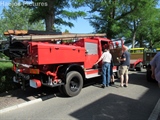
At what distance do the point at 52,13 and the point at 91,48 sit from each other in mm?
4489

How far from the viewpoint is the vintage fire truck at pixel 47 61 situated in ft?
18.0

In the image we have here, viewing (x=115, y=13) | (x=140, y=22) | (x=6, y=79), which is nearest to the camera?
(x=6, y=79)

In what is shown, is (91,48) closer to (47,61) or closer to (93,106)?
(47,61)

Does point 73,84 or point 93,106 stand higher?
point 73,84

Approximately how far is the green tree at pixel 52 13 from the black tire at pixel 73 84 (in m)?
5.15

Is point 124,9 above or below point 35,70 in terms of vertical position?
above

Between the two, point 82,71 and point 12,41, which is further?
point 82,71

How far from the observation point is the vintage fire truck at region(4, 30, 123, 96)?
5496 mm

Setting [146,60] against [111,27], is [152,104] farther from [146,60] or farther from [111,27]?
[111,27]

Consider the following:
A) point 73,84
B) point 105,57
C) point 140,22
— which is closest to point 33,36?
point 73,84

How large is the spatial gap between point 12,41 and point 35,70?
1.15 metres

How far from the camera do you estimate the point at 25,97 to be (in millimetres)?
6129

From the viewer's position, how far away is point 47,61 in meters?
5.43

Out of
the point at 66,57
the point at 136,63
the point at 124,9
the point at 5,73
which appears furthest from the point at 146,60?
the point at 124,9
